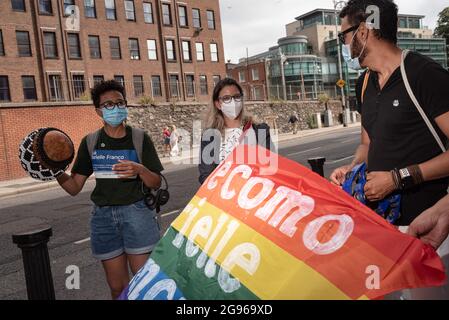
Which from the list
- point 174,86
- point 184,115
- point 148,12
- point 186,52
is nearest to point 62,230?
point 184,115

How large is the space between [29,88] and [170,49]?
13.0 metres

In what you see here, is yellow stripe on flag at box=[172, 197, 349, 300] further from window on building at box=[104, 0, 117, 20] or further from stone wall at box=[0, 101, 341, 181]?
window on building at box=[104, 0, 117, 20]

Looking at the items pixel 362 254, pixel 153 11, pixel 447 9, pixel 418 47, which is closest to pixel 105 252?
pixel 362 254

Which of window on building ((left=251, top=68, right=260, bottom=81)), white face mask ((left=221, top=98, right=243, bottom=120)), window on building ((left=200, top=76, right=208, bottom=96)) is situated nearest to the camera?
white face mask ((left=221, top=98, right=243, bottom=120))

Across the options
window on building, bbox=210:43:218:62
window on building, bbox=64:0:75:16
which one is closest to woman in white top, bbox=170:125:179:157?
window on building, bbox=64:0:75:16

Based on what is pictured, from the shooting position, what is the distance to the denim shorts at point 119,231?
2.83 meters

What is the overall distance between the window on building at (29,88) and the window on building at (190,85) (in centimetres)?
1327

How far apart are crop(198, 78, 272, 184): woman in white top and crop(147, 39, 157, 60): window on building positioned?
3340cm

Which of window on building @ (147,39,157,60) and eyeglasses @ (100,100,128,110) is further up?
window on building @ (147,39,157,60)

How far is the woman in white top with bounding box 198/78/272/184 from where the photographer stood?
3.15 meters

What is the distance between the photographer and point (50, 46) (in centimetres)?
2941

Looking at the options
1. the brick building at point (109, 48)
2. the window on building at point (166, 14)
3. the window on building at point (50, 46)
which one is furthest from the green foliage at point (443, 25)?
the window on building at point (50, 46)

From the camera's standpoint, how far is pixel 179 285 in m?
1.51
